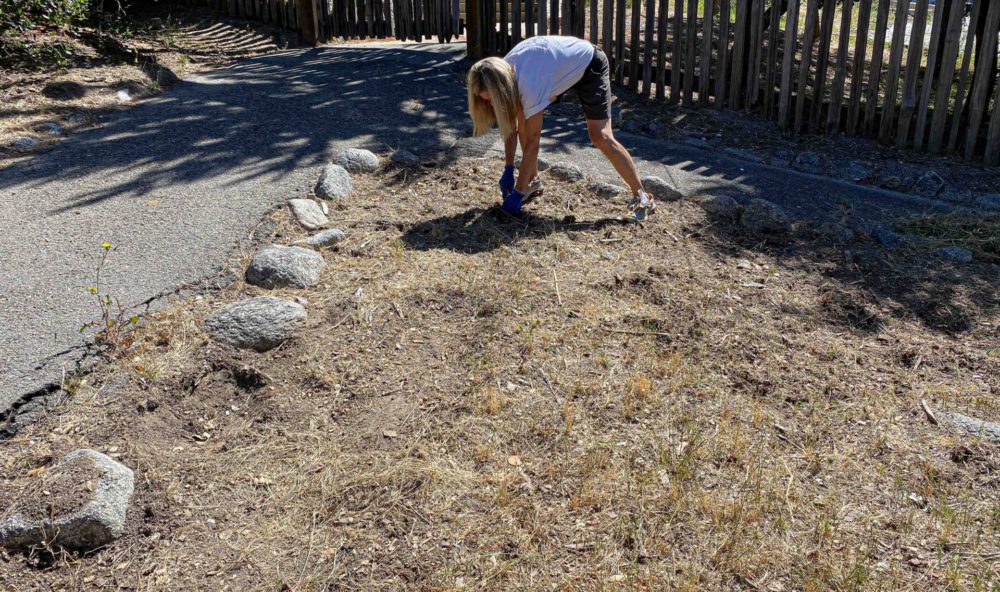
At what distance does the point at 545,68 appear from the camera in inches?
183

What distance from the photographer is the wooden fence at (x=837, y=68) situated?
621cm

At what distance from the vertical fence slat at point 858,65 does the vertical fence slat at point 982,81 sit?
826 millimetres

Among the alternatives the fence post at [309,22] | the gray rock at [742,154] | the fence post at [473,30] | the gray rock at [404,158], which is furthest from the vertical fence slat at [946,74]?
the fence post at [309,22]

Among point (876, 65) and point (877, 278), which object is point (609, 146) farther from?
point (876, 65)

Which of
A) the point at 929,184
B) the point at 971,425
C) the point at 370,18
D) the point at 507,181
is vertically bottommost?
the point at 971,425

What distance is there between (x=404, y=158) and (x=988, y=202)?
4.22m

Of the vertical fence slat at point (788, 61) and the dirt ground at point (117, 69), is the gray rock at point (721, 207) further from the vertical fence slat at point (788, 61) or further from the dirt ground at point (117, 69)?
the dirt ground at point (117, 69)

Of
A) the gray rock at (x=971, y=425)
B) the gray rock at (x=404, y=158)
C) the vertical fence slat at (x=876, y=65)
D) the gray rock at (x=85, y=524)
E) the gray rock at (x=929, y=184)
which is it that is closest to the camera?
the gray rock at (x=85, y=524)

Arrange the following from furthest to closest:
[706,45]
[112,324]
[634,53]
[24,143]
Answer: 1. [634,53]
2. [706,45]
3. [24,143]
4. [112,324]

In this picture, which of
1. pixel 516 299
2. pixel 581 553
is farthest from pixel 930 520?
pixel 516 299

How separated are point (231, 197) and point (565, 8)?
165 inches

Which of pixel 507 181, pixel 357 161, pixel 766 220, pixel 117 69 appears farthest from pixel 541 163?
pixel 117 69

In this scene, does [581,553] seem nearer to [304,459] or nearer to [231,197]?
[304,459]

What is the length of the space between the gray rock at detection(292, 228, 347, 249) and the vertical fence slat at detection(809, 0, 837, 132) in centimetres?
425
